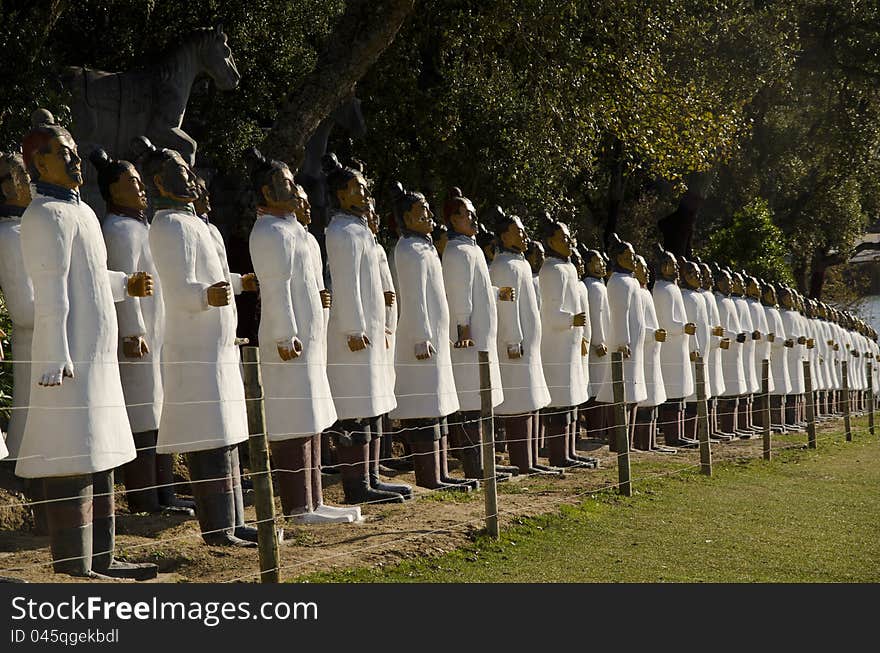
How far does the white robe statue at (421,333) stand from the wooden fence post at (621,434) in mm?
1529

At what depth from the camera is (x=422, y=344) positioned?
936cm

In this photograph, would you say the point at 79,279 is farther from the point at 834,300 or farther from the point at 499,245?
the point at 834,300

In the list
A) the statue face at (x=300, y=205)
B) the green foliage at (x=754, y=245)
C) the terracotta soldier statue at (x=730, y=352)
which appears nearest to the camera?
the statue face at (x=300, y=205)

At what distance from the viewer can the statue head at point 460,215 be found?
9.98 m

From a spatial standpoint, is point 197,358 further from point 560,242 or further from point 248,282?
point 560,242

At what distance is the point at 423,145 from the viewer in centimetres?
1695

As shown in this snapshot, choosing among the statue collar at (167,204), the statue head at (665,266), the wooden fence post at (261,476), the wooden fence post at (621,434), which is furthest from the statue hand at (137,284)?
the statue head at (665,266)

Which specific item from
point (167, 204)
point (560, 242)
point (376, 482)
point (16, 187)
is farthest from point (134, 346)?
point (560, 242)

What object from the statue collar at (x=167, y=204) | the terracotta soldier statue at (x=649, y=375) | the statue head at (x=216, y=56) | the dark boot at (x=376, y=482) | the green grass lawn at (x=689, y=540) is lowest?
the green grass lawn at (x=689, y=540)

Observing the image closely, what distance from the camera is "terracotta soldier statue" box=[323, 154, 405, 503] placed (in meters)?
8.53

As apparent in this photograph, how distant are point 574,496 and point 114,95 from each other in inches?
311

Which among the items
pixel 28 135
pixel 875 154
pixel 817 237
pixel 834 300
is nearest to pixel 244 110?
pixel 28 135

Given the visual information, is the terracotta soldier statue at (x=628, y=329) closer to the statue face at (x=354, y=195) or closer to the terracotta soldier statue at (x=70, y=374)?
the statue face at (x=354, y=195)

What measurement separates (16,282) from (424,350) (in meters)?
3.41
